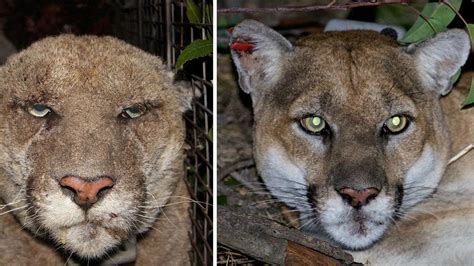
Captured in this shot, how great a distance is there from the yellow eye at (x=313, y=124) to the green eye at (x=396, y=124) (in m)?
0.21

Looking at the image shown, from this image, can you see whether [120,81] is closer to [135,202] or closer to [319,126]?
[135,202]

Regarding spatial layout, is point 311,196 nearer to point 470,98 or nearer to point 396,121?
point 396,121

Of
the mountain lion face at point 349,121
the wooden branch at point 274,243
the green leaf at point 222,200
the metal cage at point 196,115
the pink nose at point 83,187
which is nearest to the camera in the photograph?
the pink nose at point 83,187

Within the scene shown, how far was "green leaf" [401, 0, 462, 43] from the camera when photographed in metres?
2.34

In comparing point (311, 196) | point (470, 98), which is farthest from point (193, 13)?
point (470, 98)

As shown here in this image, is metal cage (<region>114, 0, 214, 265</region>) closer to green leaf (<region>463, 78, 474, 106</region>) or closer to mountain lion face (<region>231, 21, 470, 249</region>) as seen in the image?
mountain lion face (<region>231, 21, 470, 249</region>)

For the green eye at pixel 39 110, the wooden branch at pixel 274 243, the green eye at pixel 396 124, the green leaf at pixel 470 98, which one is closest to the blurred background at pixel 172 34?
the wooden branch at pixel 274 243

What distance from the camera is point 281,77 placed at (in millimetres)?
2473

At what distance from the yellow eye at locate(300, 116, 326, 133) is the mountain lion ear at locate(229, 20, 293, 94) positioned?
0.82ft

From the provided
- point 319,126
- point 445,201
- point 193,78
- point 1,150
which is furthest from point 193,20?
point 445,201

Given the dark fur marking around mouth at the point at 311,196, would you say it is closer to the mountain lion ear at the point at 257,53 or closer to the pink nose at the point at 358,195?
the pink nose at the point at 358,195

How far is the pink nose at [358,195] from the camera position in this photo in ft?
6.73

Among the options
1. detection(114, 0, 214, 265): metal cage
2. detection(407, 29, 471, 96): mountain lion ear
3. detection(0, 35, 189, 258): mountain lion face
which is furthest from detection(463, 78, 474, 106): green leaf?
detection(0, 35, 189, 258): mountain lion face

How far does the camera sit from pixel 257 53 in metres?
2.47
